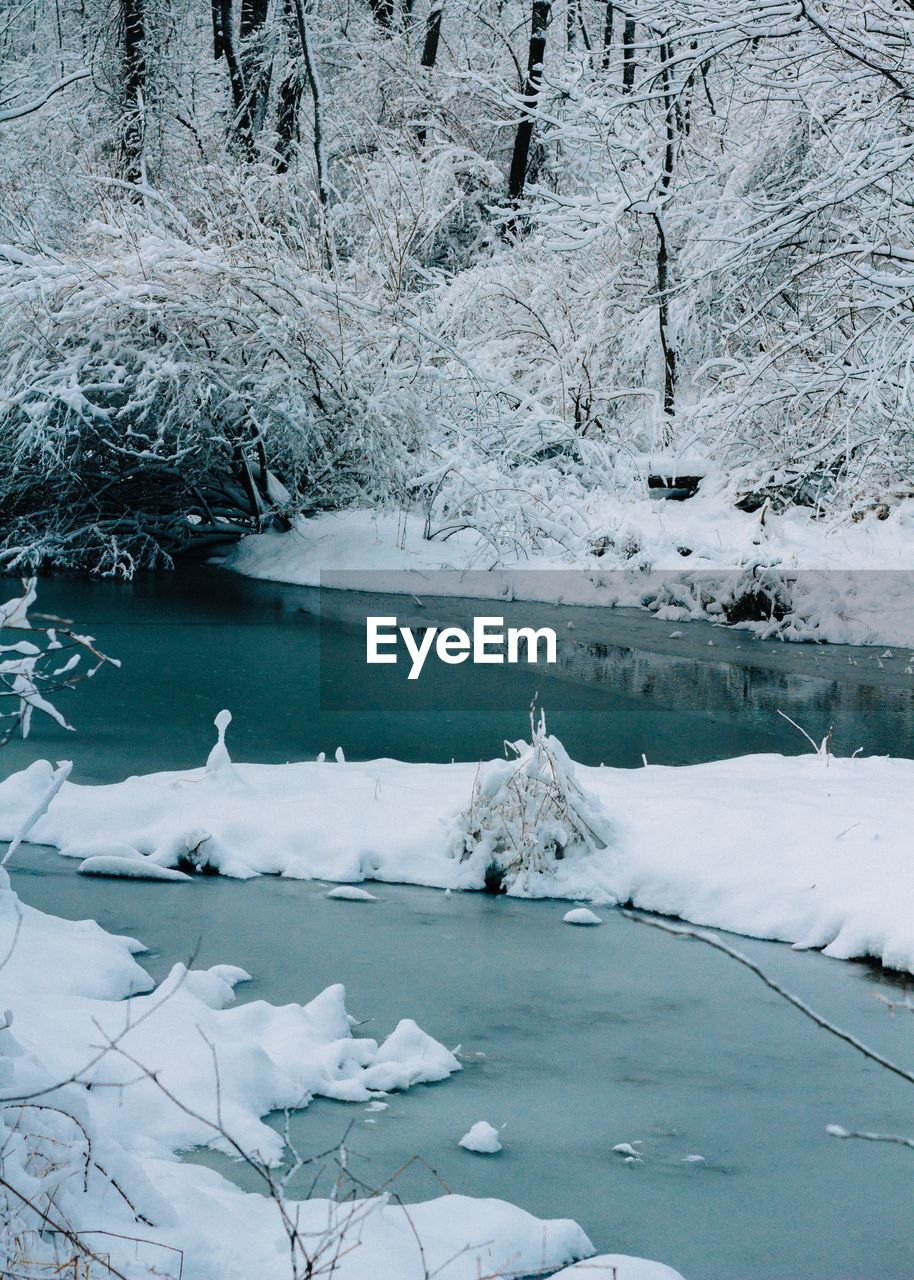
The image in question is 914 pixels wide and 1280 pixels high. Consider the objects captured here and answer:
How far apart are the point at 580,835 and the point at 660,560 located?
874cm

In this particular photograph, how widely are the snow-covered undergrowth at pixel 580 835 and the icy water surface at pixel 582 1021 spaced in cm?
20

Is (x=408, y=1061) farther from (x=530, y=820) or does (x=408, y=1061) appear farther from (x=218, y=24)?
(x=218, y=24)

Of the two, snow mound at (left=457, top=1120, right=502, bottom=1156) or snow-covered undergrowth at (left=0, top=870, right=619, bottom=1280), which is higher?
snow-covered undergrowth at (left=0, top=870, right=619, bottom=1280)

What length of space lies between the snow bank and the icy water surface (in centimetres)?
22

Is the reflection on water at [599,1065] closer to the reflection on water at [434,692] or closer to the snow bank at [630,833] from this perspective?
the snow bank at [630,833]

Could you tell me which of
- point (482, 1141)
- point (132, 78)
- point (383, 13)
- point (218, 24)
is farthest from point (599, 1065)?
point (383, 13)

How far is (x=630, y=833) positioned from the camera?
709 cm

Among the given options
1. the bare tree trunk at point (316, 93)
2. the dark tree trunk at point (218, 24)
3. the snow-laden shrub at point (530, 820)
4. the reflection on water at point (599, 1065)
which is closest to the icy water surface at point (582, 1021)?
the reflection on water at point (599, 1065)

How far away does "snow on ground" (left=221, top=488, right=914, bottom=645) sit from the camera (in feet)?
45.6

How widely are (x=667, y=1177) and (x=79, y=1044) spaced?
65.8 inches

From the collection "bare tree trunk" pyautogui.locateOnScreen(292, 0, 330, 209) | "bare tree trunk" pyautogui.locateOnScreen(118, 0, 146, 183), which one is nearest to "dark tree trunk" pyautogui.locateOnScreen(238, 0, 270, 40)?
"bare tree trunk" pyautogui.locateOnScreen(118, 0, 146, 183)

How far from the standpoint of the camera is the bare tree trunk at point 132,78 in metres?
21.2

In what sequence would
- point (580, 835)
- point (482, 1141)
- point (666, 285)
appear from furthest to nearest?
point (666, 285)
point (580, 835)
point (482, 1141)

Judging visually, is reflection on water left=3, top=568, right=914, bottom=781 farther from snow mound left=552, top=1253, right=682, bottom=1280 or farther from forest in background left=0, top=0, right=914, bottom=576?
snow mound left=552, top=1253, right=682, bottom=1280
